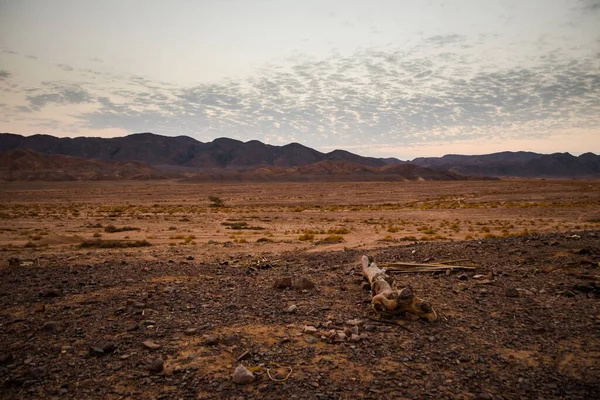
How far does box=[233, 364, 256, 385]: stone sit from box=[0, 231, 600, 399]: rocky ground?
1 centimetres

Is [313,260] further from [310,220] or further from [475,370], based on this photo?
[310,220]

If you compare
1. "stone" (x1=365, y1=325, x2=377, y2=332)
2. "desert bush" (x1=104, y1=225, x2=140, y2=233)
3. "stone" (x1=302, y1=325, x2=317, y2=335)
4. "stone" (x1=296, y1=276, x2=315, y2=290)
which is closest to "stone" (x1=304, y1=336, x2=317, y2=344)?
"stone" (x1=302, y1=325, x2=317, y2=335)

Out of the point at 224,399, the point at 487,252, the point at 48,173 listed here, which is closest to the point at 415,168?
the point at 48,173

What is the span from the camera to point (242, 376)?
4.74m

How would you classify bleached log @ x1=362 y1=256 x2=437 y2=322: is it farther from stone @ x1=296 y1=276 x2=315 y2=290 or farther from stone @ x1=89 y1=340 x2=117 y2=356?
stone @ x1=89 y1=340 x2=117 y2=356

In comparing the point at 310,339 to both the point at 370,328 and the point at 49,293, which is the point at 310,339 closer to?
the point at 370,328

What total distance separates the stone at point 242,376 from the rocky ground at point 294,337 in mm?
15

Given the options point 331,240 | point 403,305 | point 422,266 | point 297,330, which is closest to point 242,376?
point 297,330

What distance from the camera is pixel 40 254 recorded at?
13367mm

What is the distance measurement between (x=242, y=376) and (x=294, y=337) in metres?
1.36

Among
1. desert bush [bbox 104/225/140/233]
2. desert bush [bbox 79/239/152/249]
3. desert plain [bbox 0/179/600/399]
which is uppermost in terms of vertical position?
desert plain [bbox 0/179/600/399]

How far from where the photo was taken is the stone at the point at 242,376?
4.73 m

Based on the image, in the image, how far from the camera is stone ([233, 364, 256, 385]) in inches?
186

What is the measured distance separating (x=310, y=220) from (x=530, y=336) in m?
22.4
